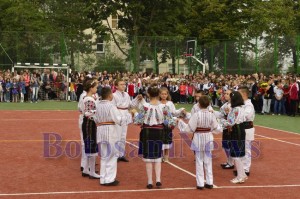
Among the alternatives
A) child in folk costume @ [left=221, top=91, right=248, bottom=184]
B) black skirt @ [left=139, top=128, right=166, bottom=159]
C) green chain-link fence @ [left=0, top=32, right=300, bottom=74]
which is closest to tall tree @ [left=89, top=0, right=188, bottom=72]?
green chain-link fence @ [left=0, top=32, right=300, bottom=74]

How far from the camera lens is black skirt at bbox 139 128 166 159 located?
9359 mm

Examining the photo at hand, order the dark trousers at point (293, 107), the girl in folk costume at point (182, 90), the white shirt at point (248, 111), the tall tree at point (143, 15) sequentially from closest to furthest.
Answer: the white shirt at point (248, 111) → the dark trousers at point (293, 107) → the girl in folk costume at point (182, 90) → the tall tree at point (143, 15)

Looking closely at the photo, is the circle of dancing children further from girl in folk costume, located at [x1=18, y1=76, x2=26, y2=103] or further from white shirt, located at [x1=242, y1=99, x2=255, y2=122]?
girl in folk costume, located at [x1=18, y1=76, x2=26, y2=103]

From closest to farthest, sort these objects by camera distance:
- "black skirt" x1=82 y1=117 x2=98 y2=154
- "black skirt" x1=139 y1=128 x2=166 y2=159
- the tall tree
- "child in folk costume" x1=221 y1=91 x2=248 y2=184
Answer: "black skirt" x1=139 y1=128 x2=166 y2=159 < "child in folk costume" x1=221 y1=91 x2=248 y2=184 < "black skirt" x1=82 y1=117 x2=98 y2=154 < the tall tree

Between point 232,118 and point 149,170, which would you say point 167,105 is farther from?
point 149,170

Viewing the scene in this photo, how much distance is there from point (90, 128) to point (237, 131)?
9.66ft

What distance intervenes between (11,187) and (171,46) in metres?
30.8

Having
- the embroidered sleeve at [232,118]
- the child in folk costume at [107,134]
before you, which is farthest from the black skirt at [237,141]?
the child in folk costume at [107,134]

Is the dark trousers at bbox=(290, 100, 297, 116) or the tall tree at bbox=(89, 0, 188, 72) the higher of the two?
the tall tree at bbox=(89, 0, 188, 72)

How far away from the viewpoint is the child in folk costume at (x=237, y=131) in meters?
10.1

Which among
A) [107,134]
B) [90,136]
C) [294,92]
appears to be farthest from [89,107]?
[294,92]

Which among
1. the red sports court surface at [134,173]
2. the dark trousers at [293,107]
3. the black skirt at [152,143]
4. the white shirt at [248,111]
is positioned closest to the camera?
the red sports court surface at [134,173]

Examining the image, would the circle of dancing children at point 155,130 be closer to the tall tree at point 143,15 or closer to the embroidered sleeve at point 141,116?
the embroidered sleeve at point 141,116

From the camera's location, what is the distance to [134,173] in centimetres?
1090
